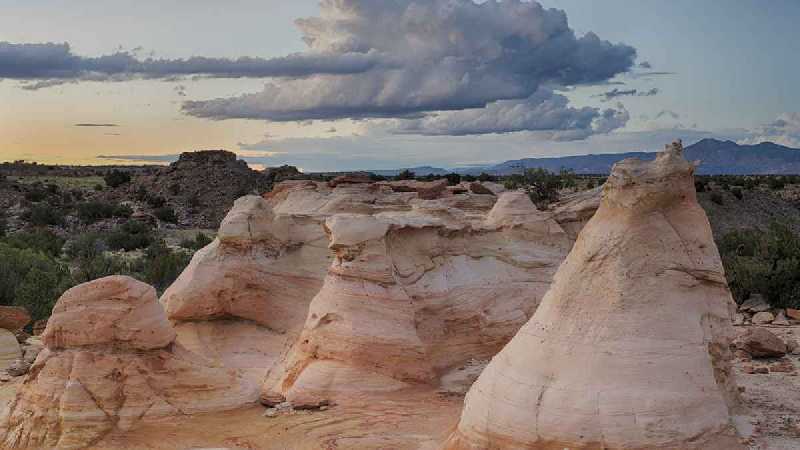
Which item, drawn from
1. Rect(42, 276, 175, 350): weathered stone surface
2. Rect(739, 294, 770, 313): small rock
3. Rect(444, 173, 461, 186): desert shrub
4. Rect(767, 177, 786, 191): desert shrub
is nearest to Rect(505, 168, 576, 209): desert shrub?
Answer: Rect(444, 173, 461, 186): desert shrub

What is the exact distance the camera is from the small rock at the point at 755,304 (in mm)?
18984

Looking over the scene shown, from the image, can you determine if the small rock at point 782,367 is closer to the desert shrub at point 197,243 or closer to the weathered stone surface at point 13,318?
the weathered stone surface at point 13,318

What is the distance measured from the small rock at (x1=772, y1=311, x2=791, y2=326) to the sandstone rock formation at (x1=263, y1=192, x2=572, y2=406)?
18.0ft

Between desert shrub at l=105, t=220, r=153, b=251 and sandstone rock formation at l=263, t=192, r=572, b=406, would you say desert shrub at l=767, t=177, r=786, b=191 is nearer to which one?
desert shrub at l=105, t=220, r=153, b=251

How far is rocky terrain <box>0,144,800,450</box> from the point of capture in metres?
7.88

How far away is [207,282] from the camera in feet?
53.7

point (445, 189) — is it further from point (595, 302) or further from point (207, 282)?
point (595, 302)

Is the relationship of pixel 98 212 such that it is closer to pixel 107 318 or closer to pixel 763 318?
pixel 107 318

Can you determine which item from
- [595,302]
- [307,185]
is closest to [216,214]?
[307,185]

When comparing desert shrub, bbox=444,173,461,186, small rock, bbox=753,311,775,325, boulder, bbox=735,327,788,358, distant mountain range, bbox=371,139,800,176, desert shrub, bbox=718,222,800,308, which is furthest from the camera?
distant mountain range, bbox=371,139,800,176

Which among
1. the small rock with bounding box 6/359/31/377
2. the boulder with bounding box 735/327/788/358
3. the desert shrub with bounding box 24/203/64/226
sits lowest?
the small rock with bounding box 6/359/31/377

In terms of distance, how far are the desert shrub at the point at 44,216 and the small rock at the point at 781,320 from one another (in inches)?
1253

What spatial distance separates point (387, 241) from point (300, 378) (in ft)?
8.51

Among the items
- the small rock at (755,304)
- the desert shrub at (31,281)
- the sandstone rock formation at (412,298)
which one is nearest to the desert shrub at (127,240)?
the desert shrub at (31,281)
